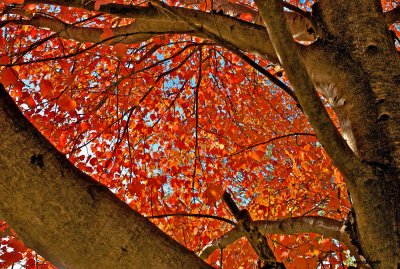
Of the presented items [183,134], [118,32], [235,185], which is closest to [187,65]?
[183,134]

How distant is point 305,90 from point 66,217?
1097 mm

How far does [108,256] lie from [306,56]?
5.78 ft

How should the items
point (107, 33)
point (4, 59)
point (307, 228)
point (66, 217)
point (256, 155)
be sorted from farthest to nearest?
point (256, 155), point (4, 59), point (107, 33), point (307, 228), point (66, 217)

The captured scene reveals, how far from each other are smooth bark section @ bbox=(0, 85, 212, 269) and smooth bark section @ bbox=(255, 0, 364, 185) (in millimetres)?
813

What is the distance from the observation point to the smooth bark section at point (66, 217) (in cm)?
129

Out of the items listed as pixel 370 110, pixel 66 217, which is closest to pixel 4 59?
pixel 66 217

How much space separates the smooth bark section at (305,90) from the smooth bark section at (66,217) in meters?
0.81

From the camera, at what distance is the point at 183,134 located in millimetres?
8445

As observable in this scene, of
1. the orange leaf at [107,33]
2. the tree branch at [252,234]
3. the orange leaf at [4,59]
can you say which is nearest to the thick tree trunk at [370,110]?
the tree branch at [252,234]

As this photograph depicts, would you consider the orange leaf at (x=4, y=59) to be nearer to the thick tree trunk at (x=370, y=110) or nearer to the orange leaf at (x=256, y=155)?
the thick tree trunk at (x=370, y=110)

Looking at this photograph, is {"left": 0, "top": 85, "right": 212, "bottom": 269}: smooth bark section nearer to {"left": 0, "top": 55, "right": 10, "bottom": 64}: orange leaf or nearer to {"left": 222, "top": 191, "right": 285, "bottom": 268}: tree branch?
{"left": 222, "top": 191, "right": 285, "bottom": 268}: tree branch

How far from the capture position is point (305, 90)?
1.66 m

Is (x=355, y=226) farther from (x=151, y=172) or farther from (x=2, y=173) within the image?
(x=151, y=172)

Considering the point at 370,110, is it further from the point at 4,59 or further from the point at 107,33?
the point at 4,59
